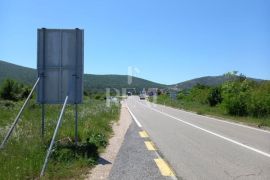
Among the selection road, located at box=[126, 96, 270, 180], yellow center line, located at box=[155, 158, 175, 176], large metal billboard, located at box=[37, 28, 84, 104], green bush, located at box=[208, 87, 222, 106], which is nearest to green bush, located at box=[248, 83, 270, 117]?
road, located at box=[126, 96, 270, 180]

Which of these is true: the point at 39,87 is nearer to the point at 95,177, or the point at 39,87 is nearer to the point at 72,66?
the point at 72,66

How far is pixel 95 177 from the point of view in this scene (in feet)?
26.7

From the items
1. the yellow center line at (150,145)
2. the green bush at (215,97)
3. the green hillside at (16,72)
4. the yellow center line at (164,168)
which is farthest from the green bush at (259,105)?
the green hillside at (16,72)

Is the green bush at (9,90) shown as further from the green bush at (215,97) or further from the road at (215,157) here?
the road at (215,157)

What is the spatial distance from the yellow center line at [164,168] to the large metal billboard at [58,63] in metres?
3.23

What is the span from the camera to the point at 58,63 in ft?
39.8

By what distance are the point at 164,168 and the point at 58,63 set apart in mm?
4796

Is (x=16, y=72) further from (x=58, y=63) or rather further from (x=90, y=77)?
(x=58, y=63)

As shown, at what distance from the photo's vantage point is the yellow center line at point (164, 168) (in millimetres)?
8564

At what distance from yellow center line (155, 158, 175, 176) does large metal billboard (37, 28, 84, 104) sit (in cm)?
323

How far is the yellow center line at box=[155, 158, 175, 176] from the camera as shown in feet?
28.1

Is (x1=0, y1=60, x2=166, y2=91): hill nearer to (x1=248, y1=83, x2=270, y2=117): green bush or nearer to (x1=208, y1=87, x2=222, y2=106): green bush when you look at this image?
(x1=208, y1=87, x2=222, y2=106): green bush

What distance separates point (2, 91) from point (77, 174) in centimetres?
9087

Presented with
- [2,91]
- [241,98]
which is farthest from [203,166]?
[2,91]
